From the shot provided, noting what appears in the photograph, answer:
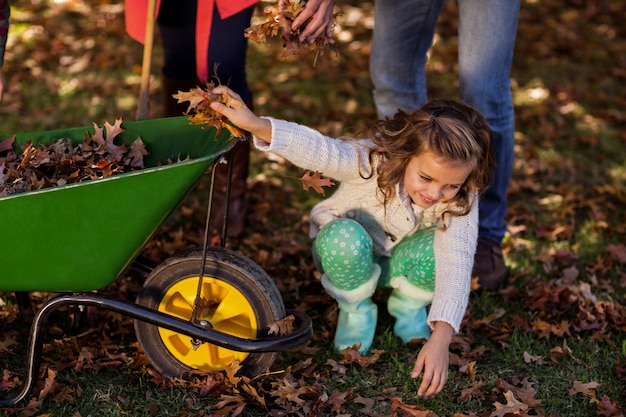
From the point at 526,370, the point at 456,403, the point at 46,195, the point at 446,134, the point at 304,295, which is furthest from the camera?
the point at 304,295

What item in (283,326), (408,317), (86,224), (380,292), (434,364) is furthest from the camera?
(380,292)

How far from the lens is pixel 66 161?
8.38 ft

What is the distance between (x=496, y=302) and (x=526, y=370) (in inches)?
19.7

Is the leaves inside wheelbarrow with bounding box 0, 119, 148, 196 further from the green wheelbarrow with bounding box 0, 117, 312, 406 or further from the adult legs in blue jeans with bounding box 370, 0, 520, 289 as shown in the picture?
the adult legs in blue jeans with bounding box 370, 0, 520, 289

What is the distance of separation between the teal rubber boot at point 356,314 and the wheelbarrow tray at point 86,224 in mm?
764

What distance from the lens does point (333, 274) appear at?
280 cm

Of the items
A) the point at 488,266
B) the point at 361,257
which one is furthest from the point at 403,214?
the point at 488,266

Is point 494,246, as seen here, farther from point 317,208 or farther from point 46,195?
point 46,195

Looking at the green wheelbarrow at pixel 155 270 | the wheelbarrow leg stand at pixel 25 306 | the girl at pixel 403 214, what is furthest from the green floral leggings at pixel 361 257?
the wheelbarrow leg stand at pixel 25 306

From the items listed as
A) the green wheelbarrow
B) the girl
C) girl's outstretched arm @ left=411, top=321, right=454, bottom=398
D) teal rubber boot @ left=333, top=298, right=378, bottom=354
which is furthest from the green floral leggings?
girl's outstretched arm @ left=411, top=321, right=454, bottom=398

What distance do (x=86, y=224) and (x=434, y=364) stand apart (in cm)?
117

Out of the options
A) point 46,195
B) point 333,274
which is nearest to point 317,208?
point 333,274

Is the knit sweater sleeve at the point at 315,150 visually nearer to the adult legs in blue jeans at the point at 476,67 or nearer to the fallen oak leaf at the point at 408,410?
the adult legs in blue jeans at the point at 476,67

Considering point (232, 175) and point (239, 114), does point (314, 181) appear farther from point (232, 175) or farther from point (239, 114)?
point (232, 175)
